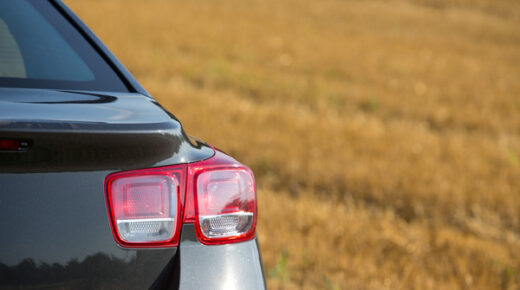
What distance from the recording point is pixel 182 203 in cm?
153

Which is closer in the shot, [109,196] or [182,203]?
[109,196]

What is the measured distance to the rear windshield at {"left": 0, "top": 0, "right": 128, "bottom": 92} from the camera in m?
1.77

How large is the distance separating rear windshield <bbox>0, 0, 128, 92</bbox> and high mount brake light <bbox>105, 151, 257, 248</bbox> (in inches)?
16.3

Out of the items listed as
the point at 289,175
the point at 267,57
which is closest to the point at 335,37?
the point at 267,57

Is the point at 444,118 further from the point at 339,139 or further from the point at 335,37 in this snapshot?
the point at 335,37

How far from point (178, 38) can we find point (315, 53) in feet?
10.9

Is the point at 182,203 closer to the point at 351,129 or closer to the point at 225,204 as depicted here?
the point at 225,204

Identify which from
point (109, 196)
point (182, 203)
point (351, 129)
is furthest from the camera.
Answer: point (351, 129)

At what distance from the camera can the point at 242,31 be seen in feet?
58.4

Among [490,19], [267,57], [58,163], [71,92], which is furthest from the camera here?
[490,19]

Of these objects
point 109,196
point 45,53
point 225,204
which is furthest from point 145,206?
point 45,53

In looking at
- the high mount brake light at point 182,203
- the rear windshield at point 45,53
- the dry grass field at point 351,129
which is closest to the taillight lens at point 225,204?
the high mount brake light at point 182,203

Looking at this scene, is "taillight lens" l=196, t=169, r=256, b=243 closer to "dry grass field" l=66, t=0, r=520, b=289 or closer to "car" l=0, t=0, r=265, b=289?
"car" l=0, t=0, r=265, b=289

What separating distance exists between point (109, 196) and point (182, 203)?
179 mm
